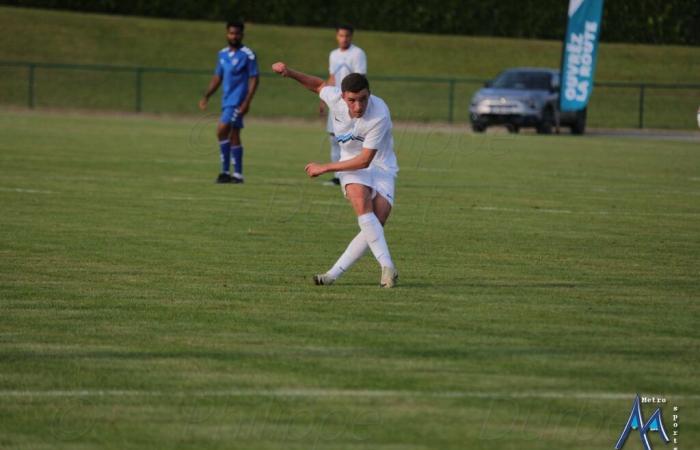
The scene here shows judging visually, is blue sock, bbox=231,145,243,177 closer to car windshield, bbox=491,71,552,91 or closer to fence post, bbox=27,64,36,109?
car windshield, bbox=491,71,552,91

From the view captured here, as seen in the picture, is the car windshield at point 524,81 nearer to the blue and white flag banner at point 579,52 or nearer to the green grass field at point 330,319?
the blue and white flag banner at point 579,52

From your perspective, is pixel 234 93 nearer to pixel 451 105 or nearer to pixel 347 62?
pixel 347 62

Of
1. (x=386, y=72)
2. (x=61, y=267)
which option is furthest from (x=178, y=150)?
(x=386, y=72)

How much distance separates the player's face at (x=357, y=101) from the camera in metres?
10.5

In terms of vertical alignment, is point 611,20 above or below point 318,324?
above

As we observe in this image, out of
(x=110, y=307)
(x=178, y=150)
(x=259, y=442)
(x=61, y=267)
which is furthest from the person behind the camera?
(x=178, y=150)

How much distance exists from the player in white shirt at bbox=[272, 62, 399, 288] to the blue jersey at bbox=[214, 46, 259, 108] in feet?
32.5

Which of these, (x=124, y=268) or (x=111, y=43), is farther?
(x=111, y=43)

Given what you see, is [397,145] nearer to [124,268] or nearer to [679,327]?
[124,268]

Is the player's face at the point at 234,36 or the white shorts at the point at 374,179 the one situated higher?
the player's face at the point at 234,36

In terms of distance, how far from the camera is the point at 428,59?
2426 inches

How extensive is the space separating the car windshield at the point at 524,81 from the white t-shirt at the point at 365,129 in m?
32.0

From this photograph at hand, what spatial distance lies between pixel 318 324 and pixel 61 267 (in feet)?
11.3

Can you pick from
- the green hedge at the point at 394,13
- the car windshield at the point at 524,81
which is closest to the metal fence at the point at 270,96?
the car windshield at the point at 524,81
